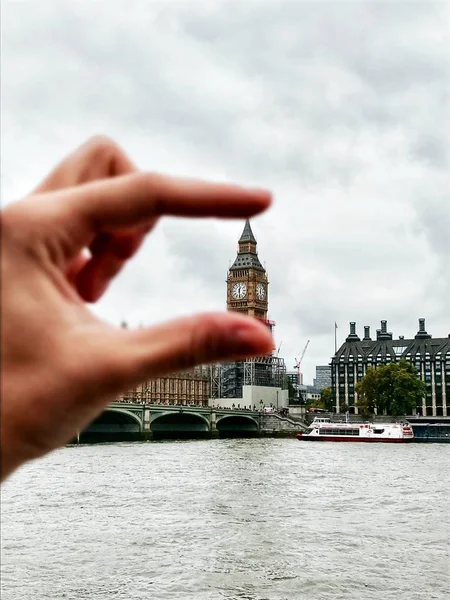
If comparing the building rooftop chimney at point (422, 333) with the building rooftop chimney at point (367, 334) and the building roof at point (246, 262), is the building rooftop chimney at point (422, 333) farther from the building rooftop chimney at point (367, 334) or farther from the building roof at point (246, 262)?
the building roof at point (246, 262)

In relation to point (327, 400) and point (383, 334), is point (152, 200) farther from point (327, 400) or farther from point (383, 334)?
point (383, 334)

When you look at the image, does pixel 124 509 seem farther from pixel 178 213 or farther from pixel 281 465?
pixel 178 213

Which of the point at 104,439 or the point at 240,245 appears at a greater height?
the point at 240,245

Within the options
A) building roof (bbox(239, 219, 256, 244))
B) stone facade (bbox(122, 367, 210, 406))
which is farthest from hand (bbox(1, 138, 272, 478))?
building roof (bbox(239, 219, 256, 244))

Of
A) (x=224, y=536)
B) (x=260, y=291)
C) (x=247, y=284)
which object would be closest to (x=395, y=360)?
(x=260, y=291)

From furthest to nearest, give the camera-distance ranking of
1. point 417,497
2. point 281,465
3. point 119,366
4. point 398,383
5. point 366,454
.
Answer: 1. point 398,383
2. point 366,454
3. point 281,465
4. point 417,497
5. point 119,366

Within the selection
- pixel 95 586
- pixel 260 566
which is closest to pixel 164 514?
pixel 260 566

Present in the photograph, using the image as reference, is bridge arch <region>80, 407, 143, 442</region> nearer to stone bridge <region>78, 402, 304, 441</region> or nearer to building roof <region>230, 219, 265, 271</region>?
stone bridge <region>78, 402, 304, 441</region>
